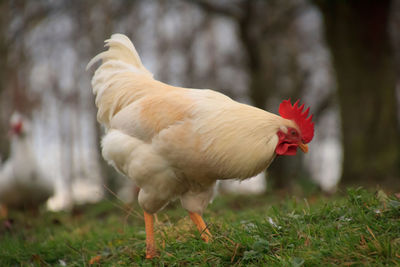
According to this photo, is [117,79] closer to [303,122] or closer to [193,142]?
[193,142]

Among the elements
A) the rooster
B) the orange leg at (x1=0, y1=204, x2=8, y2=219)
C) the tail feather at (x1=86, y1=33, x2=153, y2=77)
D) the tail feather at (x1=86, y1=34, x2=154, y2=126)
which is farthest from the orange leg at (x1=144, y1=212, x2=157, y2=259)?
the orange leg at (x1=0, y1=204, x2=8, y2=219)

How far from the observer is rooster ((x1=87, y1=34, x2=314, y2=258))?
10.9 feet

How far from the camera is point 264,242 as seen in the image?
9.83 ft

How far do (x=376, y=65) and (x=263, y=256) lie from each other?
6359mm

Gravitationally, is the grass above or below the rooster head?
below

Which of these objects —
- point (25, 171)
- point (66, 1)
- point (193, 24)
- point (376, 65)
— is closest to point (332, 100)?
point (193, 24)

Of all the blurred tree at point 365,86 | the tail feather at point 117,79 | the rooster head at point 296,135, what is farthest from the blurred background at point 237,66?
the rooster head at point 296,135

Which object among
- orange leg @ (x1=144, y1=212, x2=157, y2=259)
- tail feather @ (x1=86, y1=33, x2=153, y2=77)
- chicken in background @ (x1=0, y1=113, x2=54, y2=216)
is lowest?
chicken in background @ (x1=0, y1=113, x2=54, y2=216)

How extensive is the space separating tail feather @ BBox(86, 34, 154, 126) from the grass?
146 centimetres

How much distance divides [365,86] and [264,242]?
6015mm

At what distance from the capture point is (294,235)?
10.3 feet

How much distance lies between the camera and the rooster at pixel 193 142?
10.9 feet

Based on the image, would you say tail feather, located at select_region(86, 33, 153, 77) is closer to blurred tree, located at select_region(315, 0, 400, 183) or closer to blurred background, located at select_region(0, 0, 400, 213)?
blurred background, located at select_region(0, 0, 400, 213)

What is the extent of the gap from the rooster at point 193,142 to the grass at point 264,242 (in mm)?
260
